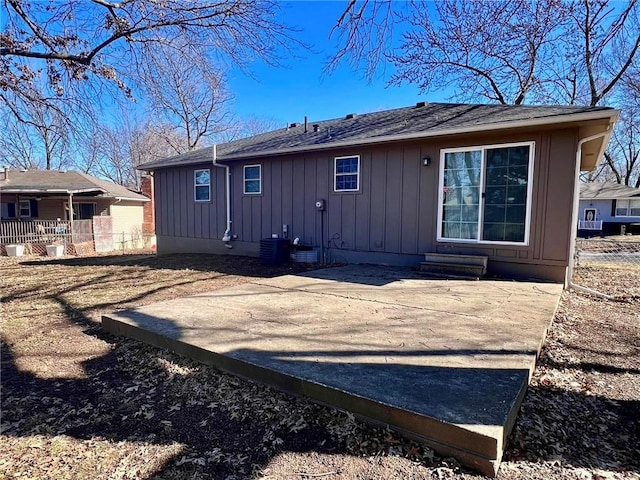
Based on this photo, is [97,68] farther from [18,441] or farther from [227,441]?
[227,441]

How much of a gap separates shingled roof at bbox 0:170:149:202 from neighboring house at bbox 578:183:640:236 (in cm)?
2834

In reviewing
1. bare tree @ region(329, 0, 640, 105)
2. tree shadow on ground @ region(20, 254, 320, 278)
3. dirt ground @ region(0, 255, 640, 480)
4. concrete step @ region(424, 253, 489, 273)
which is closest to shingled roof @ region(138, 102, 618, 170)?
bare tree @ region(329, 0, 640, 105)

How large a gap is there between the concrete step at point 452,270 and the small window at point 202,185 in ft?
22.8

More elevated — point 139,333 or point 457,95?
point 457,95

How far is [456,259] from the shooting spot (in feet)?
21.0

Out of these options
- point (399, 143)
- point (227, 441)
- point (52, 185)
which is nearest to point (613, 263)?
point (399, 143)

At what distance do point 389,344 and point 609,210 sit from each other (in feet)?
93.9

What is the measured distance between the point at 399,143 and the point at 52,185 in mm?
16446

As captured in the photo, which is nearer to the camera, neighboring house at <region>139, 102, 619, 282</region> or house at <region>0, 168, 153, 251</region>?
neighboring house at <region>139, 102, 619, 282</region>

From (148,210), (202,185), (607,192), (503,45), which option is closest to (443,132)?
(503,45)

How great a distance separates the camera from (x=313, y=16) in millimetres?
4668

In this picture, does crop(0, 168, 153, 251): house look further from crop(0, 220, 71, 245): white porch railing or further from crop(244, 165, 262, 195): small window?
crop(244, 165, 262, 195): small window

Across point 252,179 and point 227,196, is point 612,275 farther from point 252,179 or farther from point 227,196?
point 227,196

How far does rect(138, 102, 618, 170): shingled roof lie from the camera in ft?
18.3
